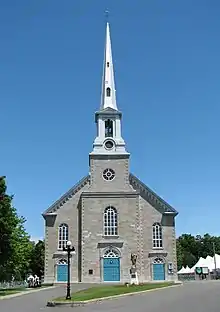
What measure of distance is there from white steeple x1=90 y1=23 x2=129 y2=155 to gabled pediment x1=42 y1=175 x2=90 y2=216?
4.05m

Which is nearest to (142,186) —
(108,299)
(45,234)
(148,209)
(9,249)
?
(148,209)

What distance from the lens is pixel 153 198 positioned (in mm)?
63500

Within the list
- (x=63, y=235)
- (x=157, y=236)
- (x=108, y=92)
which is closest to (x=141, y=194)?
(x=157, y=236)

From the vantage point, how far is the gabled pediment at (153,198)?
207ft

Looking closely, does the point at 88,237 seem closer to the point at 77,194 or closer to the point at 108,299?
the point at 77,194

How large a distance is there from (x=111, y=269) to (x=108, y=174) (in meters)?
12.4

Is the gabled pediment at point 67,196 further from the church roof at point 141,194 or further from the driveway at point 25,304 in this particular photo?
the driveway at point 25,304

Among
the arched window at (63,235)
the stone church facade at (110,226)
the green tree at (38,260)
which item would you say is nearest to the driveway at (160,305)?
the stone church facade at (110,226)

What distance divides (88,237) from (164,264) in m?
10.3

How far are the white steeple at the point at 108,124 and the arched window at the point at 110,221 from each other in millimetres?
7961

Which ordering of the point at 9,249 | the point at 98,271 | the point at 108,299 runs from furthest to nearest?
the point at 98,271, the point at 9,249, the point at 108,299

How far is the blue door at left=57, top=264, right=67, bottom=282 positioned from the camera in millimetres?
60250

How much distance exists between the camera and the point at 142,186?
210 ft

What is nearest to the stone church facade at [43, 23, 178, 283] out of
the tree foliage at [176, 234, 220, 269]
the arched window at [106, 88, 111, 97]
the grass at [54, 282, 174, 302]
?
the arched window at [106, 88, 111, 97]
